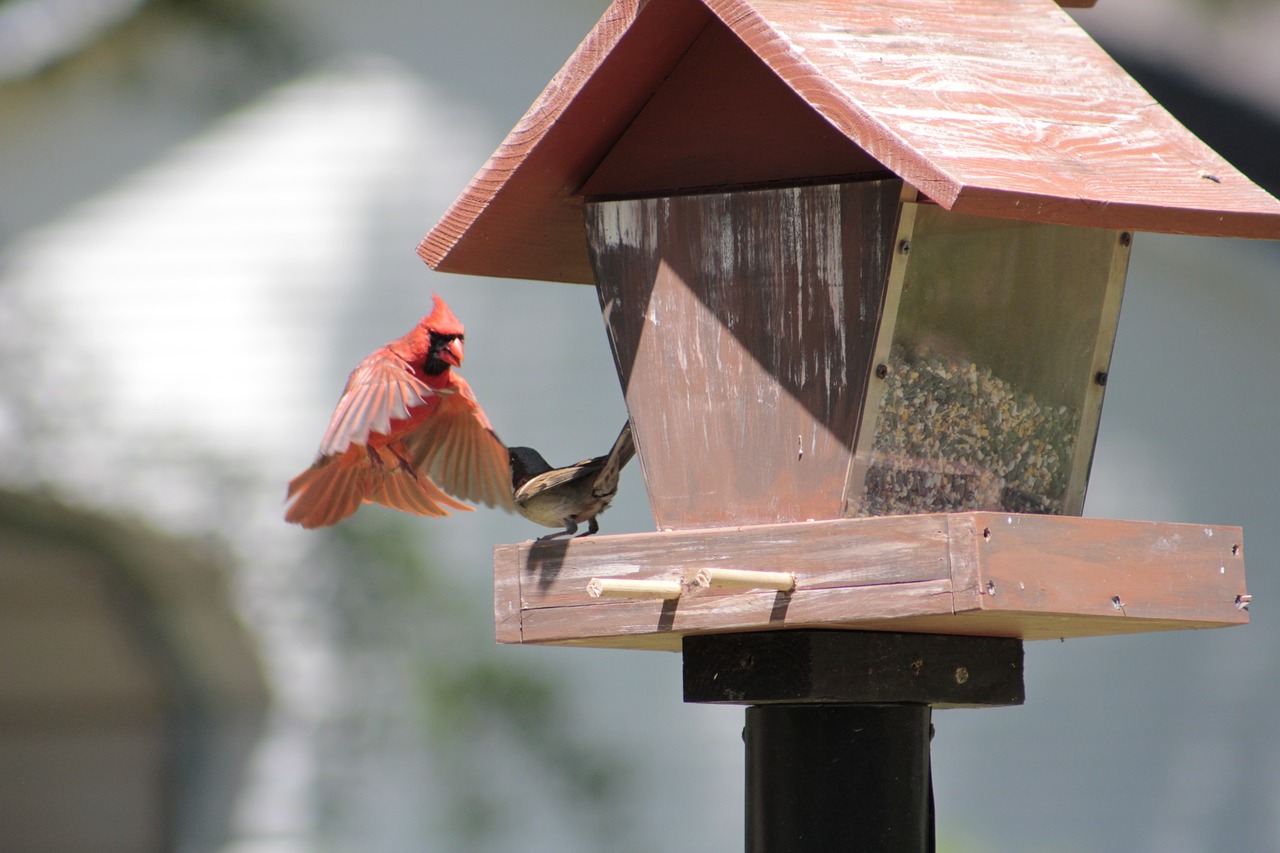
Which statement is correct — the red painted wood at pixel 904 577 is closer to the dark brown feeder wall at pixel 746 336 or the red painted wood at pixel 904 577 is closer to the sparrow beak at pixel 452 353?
the dark brown feeder wall at pixel 746 336

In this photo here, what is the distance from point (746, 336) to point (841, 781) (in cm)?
72

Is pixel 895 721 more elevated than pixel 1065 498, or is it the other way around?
pixel 1065 498

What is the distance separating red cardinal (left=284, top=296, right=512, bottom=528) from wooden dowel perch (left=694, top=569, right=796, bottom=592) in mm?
948

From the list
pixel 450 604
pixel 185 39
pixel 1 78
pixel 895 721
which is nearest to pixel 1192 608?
pixel 895 721

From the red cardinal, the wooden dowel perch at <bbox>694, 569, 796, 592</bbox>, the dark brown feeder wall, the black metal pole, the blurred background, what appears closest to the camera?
the wooden dowel perch at <bbox>694, 569, 796, 592</bbox>

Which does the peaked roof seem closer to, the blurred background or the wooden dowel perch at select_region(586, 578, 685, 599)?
the wooden dowel perch at select_region(586, 578, 685, 599)

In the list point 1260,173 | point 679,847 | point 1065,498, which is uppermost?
point 1260,173

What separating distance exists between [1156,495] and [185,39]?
138 inches

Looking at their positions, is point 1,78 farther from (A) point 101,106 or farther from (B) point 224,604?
(B) point 224,604

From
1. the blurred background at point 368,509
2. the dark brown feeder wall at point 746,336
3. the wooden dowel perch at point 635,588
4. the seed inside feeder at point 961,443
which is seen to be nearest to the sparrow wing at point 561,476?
the dark brown feeder wall at point 746,336

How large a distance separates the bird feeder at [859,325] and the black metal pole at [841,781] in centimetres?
7

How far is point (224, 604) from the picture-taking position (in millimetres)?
4996

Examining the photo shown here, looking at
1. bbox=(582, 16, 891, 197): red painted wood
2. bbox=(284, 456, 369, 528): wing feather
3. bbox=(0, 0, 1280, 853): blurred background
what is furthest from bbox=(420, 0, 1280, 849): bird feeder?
bbox=(0, 0, 1280, 853): blurred background

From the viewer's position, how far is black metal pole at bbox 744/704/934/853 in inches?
94.1
